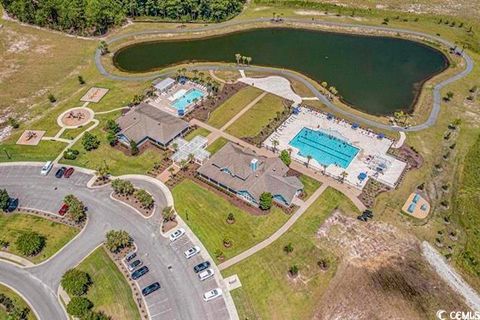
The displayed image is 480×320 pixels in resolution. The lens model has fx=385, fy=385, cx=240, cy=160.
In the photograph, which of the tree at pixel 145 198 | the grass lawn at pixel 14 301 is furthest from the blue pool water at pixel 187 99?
the grass lawn at pixel 14 301

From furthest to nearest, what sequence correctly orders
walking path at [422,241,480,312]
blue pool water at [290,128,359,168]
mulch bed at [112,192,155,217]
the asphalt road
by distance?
1. blue pool water at [290,128,359,168]
2. mulch bed at [112,192,155,217]
3. walking path at [422,241,480,312]
4. the asphalt road

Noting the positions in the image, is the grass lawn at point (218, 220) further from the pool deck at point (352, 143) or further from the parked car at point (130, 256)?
the pool deck at point (352, 143)

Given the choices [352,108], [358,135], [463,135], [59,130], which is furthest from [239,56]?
[463,135]

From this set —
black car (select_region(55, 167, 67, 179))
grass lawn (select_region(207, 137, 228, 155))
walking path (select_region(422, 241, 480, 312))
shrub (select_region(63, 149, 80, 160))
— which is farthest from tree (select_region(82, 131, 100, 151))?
walking path (select_region(422, 241, 480, 312))

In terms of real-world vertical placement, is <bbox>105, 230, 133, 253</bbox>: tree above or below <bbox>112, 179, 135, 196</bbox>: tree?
below

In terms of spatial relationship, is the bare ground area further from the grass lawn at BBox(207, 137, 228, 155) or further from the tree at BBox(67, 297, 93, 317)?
the tree at BBox(67, 297, 93, 317)

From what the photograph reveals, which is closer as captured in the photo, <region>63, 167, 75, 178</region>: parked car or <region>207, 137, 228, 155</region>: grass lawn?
<region>63, 167, 75, 178</region>: parked car
